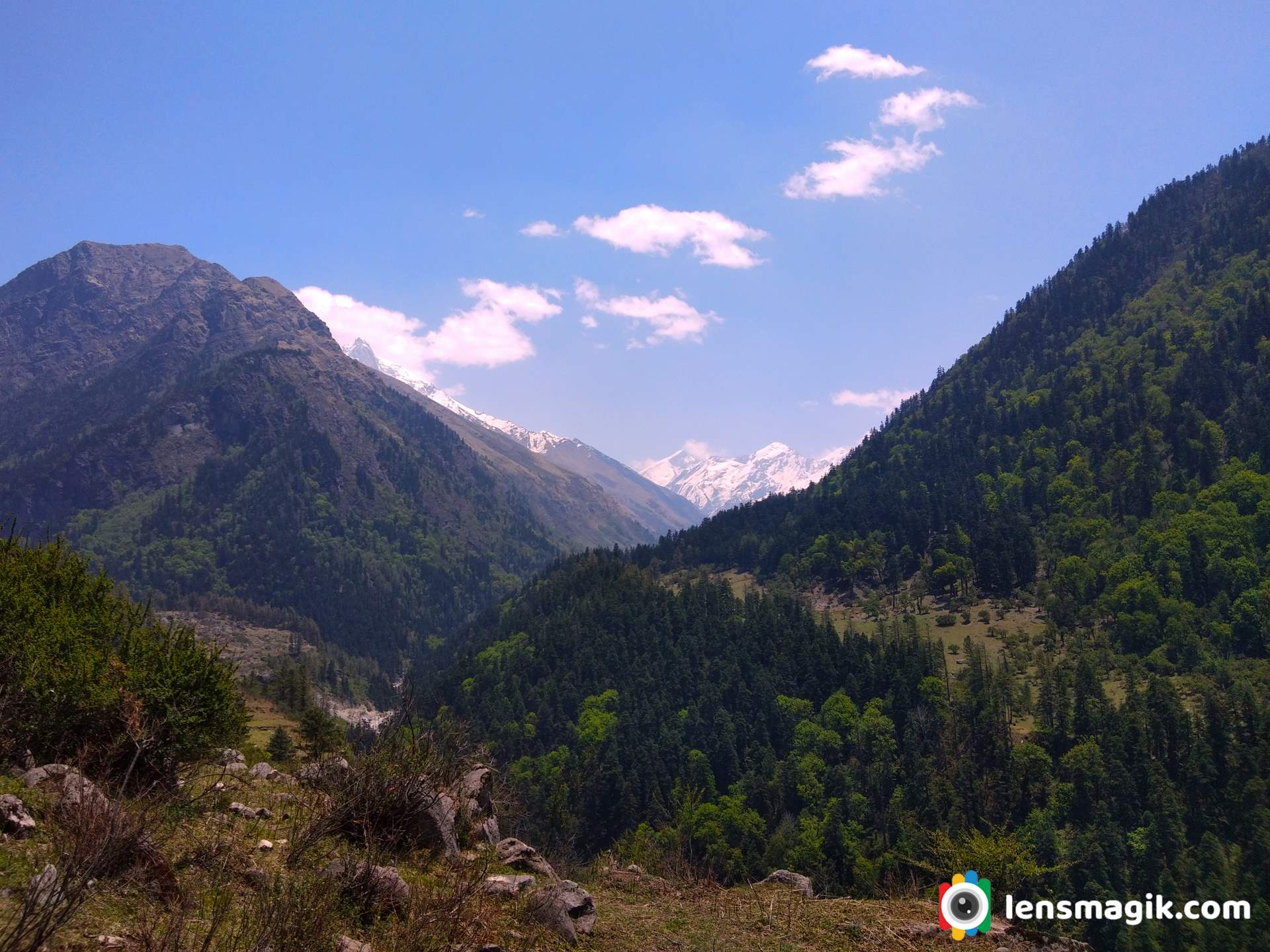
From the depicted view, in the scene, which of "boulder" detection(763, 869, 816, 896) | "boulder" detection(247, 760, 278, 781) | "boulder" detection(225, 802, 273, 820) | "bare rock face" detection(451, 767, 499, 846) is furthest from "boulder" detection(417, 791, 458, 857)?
"boulder" detection(763, 869, 816, 896)

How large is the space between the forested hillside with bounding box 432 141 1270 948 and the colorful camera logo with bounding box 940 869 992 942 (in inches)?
114

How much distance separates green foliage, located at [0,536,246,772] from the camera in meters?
20.8

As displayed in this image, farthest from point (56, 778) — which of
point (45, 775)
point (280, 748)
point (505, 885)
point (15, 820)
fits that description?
point (280, 748)

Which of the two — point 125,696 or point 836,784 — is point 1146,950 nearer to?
point 836,784

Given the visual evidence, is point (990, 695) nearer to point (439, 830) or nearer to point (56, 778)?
point (439, 830)

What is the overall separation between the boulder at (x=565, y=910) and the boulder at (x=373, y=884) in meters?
2.98

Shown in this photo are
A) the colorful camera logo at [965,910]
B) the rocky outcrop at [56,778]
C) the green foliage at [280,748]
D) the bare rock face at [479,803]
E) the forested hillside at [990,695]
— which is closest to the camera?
the rocky outcrop at [56,778]

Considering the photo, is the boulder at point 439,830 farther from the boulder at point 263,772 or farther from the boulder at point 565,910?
the boulder at point 263,772

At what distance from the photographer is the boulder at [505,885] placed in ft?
54.2

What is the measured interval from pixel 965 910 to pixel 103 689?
25308 millimetres

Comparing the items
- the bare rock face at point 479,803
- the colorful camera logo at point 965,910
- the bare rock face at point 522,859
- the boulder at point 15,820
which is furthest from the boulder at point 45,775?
the colorful camera logo at point 965,910

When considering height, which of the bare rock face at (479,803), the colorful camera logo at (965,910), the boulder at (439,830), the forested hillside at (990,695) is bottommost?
the forested hillside at (990,695)

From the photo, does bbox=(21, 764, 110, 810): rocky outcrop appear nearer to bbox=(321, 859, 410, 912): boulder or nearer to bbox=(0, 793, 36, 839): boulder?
bbox=(0, 793, 36, 839): boulder

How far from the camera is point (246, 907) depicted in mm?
10266
